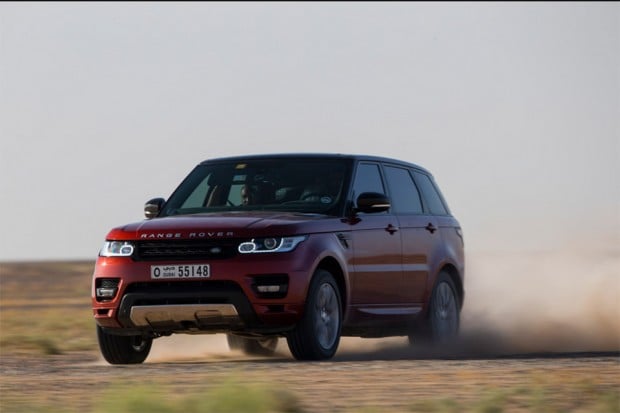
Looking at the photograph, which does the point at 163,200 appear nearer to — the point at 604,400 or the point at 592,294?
the point at 604,400

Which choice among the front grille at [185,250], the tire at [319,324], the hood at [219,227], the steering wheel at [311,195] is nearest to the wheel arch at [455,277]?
the steering wheel at [311,195]

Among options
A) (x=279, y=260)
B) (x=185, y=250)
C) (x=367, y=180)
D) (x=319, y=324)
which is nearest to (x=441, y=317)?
(x=367, y=180)

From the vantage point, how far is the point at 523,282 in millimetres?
22703

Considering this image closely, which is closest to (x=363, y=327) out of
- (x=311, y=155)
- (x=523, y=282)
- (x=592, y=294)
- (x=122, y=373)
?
(x=311, y=155)

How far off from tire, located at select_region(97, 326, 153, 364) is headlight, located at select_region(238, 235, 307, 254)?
157 centimetres

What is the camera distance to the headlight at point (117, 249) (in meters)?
12.8

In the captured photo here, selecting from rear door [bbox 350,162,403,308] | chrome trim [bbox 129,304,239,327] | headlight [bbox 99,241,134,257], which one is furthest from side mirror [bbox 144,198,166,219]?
rear door [bbox 350,162,403,308]

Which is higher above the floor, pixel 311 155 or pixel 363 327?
pixel 311 155

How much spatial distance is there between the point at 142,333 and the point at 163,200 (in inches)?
68.4

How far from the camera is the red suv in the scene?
12.5m

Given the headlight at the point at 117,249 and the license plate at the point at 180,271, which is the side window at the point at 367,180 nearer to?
the license plate at the point at 180,271

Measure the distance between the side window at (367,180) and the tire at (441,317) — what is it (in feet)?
4.53

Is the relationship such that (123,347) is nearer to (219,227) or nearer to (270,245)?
(219,227)

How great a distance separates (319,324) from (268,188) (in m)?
1.53
